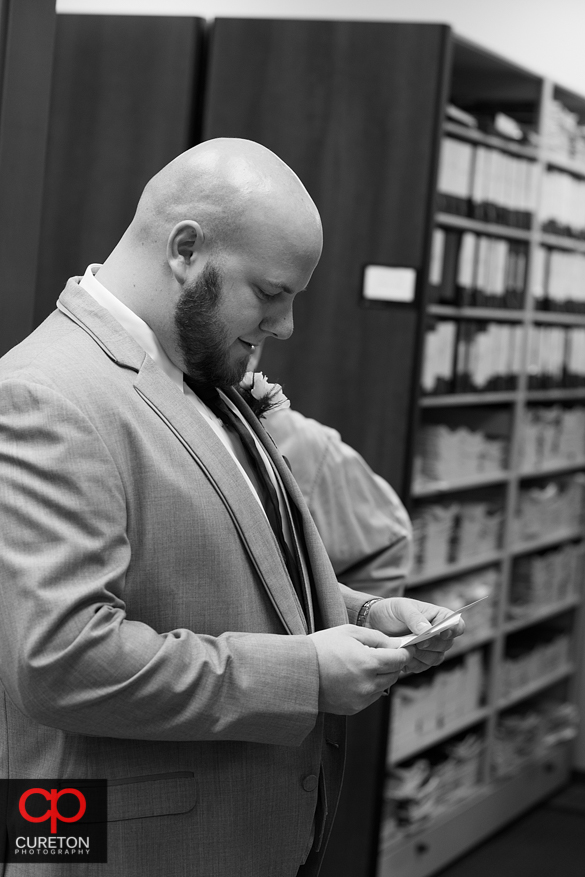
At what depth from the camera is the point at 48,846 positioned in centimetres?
141

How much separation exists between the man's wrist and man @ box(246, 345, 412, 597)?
0.69 m

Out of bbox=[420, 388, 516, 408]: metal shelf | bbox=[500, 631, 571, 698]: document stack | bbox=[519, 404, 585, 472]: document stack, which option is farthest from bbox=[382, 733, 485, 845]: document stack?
bbox=[420, 388, 516, 408]: metal shelf

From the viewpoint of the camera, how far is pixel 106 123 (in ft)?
11.3

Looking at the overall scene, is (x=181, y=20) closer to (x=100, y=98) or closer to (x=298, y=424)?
(x=100, y=98)

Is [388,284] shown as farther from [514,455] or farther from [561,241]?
[561,241]

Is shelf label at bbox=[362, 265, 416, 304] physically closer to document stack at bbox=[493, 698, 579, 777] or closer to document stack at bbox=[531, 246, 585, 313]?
document stack at bbox=[531, 246, 585, 313]

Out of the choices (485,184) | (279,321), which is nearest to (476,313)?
(485,184)

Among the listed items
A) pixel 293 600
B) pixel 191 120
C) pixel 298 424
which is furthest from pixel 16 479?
pixel 191 120

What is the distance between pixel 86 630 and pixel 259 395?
63 cm

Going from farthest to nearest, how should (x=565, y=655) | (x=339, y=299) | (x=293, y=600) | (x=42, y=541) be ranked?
1. (x=565, y=655)
2. (x=339, y=299)
3. (x=293, y=600)
4. (x=42, y=541)

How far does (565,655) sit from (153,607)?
382 cm

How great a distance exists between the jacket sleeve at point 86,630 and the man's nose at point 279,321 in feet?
1.02

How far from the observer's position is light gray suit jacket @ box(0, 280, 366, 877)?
125cm

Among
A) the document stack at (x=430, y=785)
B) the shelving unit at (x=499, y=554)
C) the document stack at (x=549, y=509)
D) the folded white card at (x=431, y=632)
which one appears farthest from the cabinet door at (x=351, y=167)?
the folded white card at (x=431, y=632)
